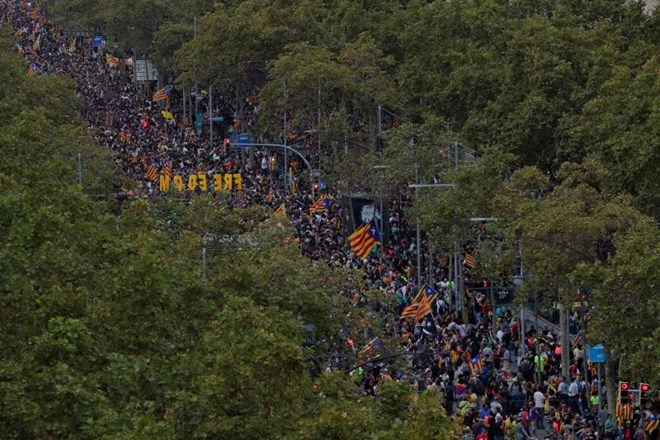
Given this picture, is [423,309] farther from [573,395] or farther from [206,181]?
[206,181]

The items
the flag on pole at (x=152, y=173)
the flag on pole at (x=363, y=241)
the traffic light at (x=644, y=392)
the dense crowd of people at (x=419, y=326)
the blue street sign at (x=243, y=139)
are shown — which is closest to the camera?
the traffic light at (x=644, y=392)

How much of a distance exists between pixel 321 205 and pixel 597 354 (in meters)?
31.4

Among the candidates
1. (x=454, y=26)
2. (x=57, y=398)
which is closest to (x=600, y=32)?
(x=454, y=26)

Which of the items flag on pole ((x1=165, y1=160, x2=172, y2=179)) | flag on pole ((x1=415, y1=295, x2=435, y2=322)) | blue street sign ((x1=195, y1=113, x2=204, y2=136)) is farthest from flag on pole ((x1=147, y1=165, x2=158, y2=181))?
flag on pole ((x1=415, y1=295, x2=435, y2=322))

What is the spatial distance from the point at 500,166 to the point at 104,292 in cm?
2660

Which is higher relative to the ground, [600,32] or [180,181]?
[600,32]

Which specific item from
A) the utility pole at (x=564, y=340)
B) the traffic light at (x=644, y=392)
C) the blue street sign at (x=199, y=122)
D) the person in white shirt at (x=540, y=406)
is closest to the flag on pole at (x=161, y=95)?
the blue street sign at (x=199, y=122)

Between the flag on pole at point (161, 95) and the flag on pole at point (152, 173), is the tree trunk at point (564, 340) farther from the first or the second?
the flag on pole at point (161, 95)

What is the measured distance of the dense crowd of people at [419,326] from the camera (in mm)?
50938

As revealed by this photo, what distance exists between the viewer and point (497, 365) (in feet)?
190

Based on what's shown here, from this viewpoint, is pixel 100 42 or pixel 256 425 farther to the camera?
pixel 100 42

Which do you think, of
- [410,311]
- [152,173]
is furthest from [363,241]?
[152,173]

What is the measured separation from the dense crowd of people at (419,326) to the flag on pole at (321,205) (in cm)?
38

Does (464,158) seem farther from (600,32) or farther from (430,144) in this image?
(600,32)
